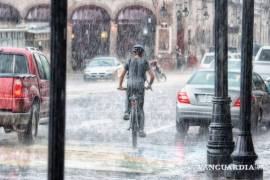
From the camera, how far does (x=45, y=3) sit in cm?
5969

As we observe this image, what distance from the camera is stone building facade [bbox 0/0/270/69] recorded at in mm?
59188

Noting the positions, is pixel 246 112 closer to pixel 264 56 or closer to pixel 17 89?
pixel 17 89

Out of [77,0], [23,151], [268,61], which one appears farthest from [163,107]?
[77,0]

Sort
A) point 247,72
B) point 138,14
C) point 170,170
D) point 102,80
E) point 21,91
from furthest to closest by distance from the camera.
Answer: point 138,14 < point 102,80 < point 21,91 < point 170,170 < point 247,72

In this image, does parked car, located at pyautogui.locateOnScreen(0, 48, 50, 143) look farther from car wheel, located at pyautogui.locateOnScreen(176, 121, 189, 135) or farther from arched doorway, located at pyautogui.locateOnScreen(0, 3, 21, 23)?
arched doorway, located at pyautogui.locateOnScreen(0, 3, 21, 23)

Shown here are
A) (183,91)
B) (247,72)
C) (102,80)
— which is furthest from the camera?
(102,80)

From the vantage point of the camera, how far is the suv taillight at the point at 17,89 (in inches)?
508

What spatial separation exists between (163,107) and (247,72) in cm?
1429

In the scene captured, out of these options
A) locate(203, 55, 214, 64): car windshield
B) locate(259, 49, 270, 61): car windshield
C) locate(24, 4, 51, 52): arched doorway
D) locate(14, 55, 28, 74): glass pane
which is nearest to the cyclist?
locate(14, 55, 28, 74): glass pane

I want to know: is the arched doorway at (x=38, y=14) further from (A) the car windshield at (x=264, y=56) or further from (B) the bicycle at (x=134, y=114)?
(B) the bicycle at (x=134, y=114)

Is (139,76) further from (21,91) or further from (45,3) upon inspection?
(45,3)

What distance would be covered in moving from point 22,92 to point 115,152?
1.81 m

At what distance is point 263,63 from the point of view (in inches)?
1080

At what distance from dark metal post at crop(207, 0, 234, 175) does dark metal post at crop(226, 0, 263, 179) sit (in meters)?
0.37
